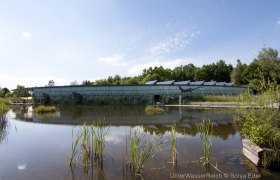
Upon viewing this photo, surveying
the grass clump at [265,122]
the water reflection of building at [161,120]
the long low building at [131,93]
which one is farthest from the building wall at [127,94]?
the grass clump at [265,122]

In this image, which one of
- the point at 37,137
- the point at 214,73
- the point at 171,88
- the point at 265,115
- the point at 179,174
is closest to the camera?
the point at 179,174

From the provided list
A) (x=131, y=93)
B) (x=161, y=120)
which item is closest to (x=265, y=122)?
(x=161, y=120)

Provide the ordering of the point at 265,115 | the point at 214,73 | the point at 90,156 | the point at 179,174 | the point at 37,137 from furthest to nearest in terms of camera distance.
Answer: the point at 214,73, the point at 37,137, the point at 90,156, the point at 265,115, the point at 179,174

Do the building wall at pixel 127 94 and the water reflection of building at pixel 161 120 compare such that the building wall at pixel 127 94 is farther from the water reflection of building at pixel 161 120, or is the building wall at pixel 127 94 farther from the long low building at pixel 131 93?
the water reflection of building at pixel 161 120

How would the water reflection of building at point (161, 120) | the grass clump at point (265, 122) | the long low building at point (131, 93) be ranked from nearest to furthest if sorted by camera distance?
the grass clump at point (265, 122)
the water reflection of building at point (161, 120)
the long low building at point (131, 93)

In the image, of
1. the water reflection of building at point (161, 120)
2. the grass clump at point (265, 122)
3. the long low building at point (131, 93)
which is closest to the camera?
the grass clump at point (265, 122)

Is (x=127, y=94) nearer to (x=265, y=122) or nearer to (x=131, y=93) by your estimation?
(x=131, y=93)

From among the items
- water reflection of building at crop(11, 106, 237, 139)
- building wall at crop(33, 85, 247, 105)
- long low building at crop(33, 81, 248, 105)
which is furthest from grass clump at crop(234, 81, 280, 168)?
building wall at crop(33, 85, 247, 105)

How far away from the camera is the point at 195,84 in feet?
139

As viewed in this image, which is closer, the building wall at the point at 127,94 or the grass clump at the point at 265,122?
the grass clump at the point at 265,122

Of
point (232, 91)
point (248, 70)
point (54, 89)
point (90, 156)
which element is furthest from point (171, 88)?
point (90, 156)

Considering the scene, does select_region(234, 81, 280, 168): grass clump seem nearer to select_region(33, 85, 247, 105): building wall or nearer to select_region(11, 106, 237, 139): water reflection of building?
select_region(11, 106, 237, 139): water reflection of building

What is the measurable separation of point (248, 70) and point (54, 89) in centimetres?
4324

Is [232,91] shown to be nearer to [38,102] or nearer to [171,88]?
[171,88]
